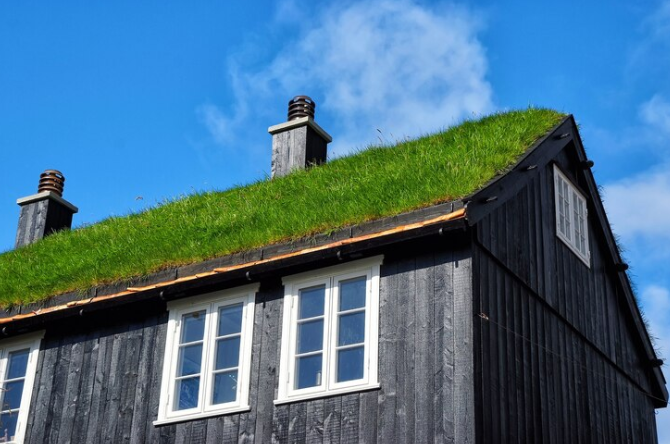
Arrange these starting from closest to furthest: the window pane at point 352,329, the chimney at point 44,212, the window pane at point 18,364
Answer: the window pane at point 352,329 → the window pane at point 18,364 → the chimney at point 44,212

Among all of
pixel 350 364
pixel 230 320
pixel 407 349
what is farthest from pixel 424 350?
pixel 230 320

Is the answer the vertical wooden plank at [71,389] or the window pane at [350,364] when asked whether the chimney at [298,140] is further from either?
the window pane at [350,364]

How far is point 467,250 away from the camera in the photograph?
1368 cm

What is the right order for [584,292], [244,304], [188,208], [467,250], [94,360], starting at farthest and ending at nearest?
[188,208] < [584,292] < [94,360] < [244,304] < [467,250]

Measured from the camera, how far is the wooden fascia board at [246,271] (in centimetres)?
1360

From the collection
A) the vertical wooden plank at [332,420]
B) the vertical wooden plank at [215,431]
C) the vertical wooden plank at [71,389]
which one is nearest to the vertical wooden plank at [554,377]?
the vertical wooden plank at [332,420]

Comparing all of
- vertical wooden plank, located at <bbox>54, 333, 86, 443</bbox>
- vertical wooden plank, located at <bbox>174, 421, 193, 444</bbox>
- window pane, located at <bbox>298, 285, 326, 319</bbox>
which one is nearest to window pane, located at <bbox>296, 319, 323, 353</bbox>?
window pane, located at <bbox>298, 285, 326, 319</bbox>

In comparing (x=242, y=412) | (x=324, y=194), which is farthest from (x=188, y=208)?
(x=242, y=412)

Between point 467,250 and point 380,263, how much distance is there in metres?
1.18

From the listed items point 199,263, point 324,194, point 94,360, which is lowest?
point 94,360

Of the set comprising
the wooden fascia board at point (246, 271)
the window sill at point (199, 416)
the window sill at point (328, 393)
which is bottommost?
the window sill at point (199, 416)

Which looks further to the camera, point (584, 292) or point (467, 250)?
point (584, 292)

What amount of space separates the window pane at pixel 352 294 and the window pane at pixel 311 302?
29 centimetres

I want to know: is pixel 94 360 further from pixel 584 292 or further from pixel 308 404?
pixel 584 292
